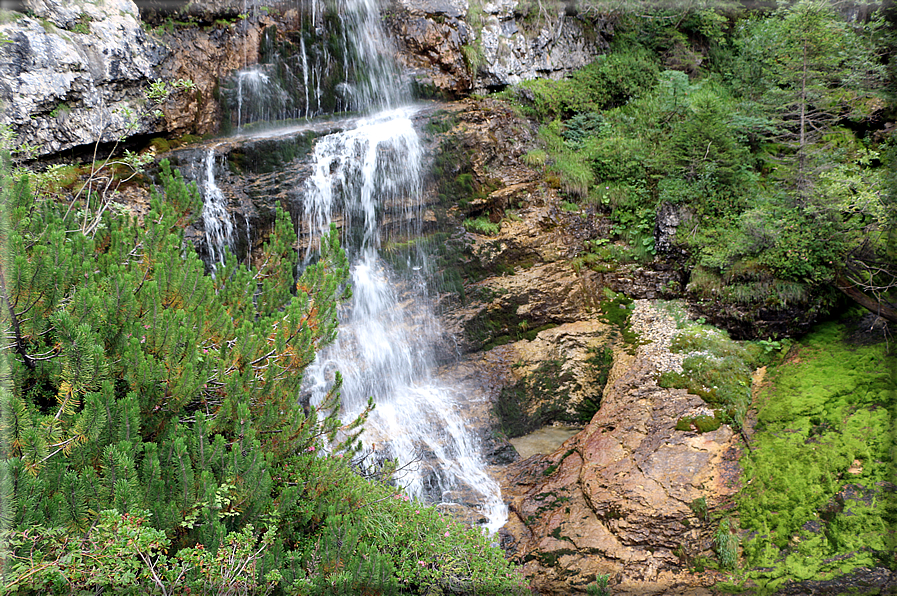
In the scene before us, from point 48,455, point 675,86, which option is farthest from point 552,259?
point 48,455

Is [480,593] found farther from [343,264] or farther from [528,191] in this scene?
[528,191]

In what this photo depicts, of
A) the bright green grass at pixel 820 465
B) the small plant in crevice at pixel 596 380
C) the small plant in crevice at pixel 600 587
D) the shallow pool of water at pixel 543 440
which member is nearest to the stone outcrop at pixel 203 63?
the shallow pool of water at pixel 543 440

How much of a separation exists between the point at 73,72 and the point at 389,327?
738 cm

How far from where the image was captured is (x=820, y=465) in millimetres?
5969

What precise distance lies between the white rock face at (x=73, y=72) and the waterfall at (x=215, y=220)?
5.00 feet

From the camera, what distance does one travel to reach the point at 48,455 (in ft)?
9.13

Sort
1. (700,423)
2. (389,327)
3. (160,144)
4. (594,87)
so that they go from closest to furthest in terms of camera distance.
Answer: (700,423) < (389,327) < (160,144) < (594,87)

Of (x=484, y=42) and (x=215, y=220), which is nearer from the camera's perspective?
(x=215, y=220)

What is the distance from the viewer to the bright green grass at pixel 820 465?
531cm

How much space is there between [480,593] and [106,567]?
339cm

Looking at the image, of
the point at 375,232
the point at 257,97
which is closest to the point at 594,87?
the point at 375,232

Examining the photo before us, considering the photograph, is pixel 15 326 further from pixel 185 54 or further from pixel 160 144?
pixel 185 54

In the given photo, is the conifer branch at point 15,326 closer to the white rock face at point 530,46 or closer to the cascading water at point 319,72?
the cascading water at point 319,72

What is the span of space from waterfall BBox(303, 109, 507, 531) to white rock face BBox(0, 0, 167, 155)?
12.2 ft
